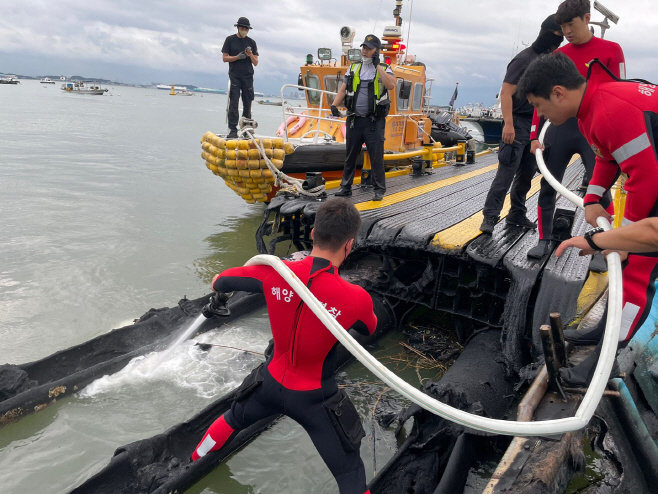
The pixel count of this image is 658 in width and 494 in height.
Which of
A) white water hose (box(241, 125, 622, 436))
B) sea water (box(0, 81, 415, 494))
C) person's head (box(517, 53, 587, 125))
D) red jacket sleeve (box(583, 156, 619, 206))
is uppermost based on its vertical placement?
person's head (box(517, 53, 587, 125))

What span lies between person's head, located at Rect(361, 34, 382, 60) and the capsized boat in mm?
396

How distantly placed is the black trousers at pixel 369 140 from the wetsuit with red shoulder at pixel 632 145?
3933 millimetres

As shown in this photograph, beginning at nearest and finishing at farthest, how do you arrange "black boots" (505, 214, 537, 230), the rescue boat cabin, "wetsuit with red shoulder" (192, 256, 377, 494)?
"wetsuit with red shoulder" (192, 256, 377, 494)
"black boots" (505, 214, 537, 230)
the rescue boat cabin

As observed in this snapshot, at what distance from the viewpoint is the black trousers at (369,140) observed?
20.6 ft

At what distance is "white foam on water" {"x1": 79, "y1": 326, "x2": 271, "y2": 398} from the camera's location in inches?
167

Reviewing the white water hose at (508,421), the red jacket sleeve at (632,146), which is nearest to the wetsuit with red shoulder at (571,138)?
the red jacket sleeve at (632,146)

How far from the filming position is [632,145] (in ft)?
7.37

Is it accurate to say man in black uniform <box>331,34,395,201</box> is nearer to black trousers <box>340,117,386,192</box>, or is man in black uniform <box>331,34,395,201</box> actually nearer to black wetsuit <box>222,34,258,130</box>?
black trousers <box>340,117,386,192</box>

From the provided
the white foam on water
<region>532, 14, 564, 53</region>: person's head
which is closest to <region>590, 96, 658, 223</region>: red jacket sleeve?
<region>532, 14, 564, 53</region>: person's head

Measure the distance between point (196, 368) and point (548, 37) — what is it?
4443mm

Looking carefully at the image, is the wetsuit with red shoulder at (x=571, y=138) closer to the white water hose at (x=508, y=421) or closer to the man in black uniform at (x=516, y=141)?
the man in black uniform at (x=516, y=141)

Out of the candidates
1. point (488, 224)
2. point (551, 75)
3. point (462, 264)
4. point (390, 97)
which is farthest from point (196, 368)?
point (390, 97)

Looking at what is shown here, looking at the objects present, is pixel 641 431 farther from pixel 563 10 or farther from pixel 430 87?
pixel 430 87

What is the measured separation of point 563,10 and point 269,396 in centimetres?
336
